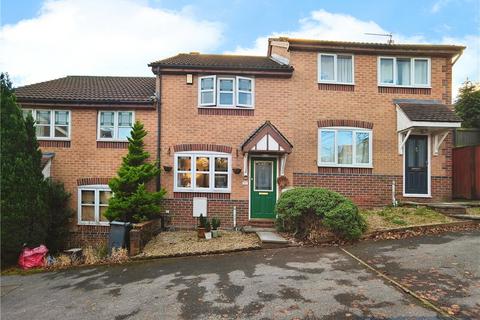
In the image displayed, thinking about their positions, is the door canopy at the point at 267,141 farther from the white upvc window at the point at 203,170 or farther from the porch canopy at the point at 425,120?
the porch canopy at the point at 425,120

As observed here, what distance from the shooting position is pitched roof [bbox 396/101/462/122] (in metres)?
10.9

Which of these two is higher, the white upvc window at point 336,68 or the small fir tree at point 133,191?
the white upvc window at point 336,68

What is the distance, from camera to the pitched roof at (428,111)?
1085cm

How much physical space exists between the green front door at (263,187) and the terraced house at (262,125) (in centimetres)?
4

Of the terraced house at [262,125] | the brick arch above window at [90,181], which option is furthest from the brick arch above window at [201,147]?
the brick arch above window at [90,181]

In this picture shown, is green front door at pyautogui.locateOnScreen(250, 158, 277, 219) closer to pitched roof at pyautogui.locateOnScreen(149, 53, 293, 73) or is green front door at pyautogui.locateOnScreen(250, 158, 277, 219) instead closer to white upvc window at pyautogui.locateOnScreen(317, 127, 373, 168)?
white upvc window at pyautogui.locateOnScreen(317, 127, 373, 168)

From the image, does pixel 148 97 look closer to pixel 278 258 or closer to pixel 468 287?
pixel 278 258

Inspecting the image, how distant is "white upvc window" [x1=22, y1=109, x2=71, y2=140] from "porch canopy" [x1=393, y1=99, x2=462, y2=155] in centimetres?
1271

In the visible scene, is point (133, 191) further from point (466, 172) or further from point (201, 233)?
point (466, 172)

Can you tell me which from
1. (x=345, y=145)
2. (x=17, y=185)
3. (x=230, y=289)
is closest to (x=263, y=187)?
(x=345, y=145)

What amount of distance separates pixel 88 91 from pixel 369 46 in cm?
1131

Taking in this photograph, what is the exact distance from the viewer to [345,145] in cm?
1180

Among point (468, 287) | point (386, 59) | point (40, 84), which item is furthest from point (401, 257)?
point (40, 84)

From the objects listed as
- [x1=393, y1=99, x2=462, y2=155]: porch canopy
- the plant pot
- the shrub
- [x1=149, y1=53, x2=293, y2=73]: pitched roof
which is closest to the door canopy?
the shrub
